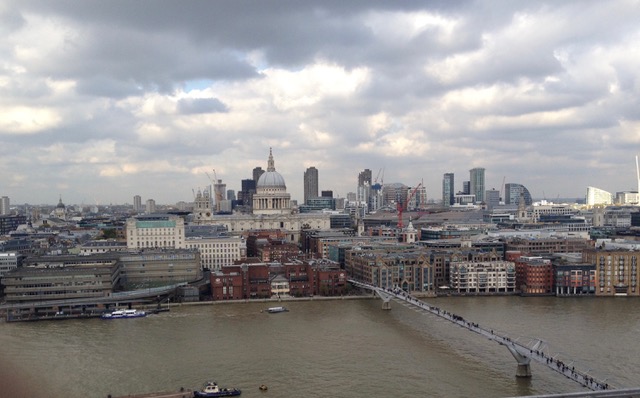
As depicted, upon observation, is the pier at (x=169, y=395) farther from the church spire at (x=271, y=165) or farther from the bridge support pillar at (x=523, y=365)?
the church spire at (x=271, y=165)

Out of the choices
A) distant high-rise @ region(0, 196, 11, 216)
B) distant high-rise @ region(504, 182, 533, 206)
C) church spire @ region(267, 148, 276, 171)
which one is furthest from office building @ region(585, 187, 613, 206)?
distant high-rise @ region(0, 196, 11, 216)

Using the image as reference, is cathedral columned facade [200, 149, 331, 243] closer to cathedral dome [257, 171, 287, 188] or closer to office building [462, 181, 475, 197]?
cathedral dome [257, 171, 287, 188]

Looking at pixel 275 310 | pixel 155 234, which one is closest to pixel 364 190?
pixel 155 234

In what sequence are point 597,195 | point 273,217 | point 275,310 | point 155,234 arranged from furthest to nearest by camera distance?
point 597,195 < point 273,217 < point 155,234 < point 275,310

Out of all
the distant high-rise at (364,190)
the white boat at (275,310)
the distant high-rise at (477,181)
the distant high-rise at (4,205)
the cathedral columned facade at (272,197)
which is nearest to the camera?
the white boat at (275,310)

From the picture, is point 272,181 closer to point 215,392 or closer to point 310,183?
point 215,392

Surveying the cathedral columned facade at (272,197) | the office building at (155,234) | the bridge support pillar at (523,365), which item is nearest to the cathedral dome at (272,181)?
the cathedral columned facade at (272,197)

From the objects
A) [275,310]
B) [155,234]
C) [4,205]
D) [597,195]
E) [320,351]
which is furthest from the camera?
[597,195]

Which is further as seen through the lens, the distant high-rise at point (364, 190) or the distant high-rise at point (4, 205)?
the distant high-rise at point (364, 190)
